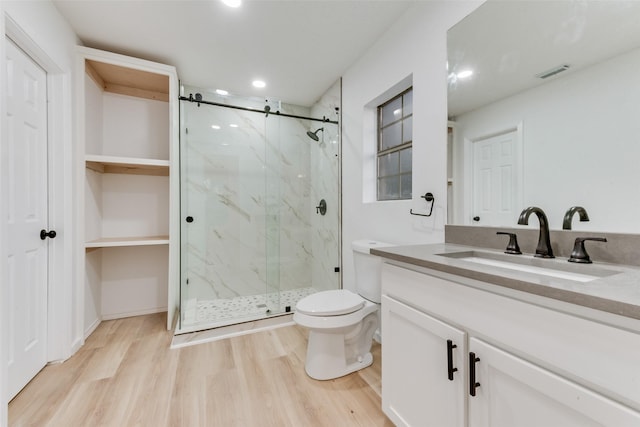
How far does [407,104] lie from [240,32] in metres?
1.36

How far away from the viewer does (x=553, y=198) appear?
109 centimetres

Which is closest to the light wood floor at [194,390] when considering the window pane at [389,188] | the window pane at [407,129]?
the window pane at [389,188]

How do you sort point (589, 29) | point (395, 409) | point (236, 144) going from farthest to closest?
point (236, 144) → point (395, 409) → point (589, 29)

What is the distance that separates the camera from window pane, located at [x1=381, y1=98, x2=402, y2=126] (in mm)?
2082

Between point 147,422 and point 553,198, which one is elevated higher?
point 553,198

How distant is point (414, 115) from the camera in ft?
5.66

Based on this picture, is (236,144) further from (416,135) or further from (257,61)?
(416,135)

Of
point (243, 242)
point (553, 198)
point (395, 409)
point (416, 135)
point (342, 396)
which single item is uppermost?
point (416, 135)

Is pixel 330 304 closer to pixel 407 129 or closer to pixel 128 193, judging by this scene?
pixel 407 129

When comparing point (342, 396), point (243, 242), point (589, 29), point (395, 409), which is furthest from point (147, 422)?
point (589, 29)

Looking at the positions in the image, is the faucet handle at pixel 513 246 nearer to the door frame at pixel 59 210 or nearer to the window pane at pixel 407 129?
the window pane at pixel 407 129

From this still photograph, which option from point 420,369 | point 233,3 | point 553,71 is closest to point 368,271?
point 420,369

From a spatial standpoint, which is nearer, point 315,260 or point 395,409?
point 395,409

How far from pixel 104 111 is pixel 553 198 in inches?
133
